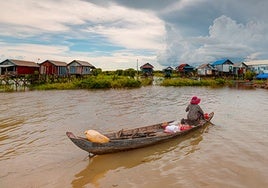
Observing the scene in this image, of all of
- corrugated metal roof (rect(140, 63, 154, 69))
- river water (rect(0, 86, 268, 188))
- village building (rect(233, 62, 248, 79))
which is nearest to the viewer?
river water (rect(0, 86, 268, 188))

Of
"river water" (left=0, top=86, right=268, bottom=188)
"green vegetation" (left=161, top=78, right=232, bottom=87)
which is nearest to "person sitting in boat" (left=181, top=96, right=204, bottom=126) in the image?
"river water" (left=0, top=86, right=268, bottom=188)

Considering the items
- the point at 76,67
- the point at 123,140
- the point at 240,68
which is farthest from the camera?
the point at 240,68

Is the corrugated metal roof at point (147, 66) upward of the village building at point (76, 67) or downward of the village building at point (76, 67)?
upward

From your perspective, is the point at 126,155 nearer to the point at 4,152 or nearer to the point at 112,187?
the point at 112,187

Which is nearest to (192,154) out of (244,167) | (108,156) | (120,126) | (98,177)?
(244,167)

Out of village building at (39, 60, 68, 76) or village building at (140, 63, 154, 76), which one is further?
village building at (140, 63, 154, 76)

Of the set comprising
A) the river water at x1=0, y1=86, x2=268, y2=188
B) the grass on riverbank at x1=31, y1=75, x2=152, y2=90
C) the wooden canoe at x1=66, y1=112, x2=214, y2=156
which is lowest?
the river water at x1=0, y1=86, x2=268, y2=188

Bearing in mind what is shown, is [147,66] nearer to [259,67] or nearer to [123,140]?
[259,67]

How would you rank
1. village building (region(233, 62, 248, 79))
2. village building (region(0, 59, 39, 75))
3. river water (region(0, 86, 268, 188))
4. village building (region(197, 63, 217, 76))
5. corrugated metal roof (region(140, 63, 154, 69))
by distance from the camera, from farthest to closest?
corrugated metal roof (region(140, 63, 154, 69)), village building (region(233, 62, 248, 79)), village building (region(197, 63, 217, 76)), village building (region(0, 59, 39, 75)), river water (region(0, 86, 268, 188))

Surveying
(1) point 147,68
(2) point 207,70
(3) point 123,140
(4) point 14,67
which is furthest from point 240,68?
(3) point 123,140

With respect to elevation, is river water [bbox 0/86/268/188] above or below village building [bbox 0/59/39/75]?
below

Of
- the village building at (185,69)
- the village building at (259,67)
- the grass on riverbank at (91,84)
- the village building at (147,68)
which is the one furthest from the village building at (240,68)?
the grass on riverbank at (91,84)

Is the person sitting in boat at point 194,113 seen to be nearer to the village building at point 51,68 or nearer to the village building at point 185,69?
the village building at point 51,68

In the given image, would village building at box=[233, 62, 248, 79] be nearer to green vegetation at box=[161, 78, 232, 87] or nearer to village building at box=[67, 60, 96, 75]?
green vegetation at box=[161, 78, 232, 87]
